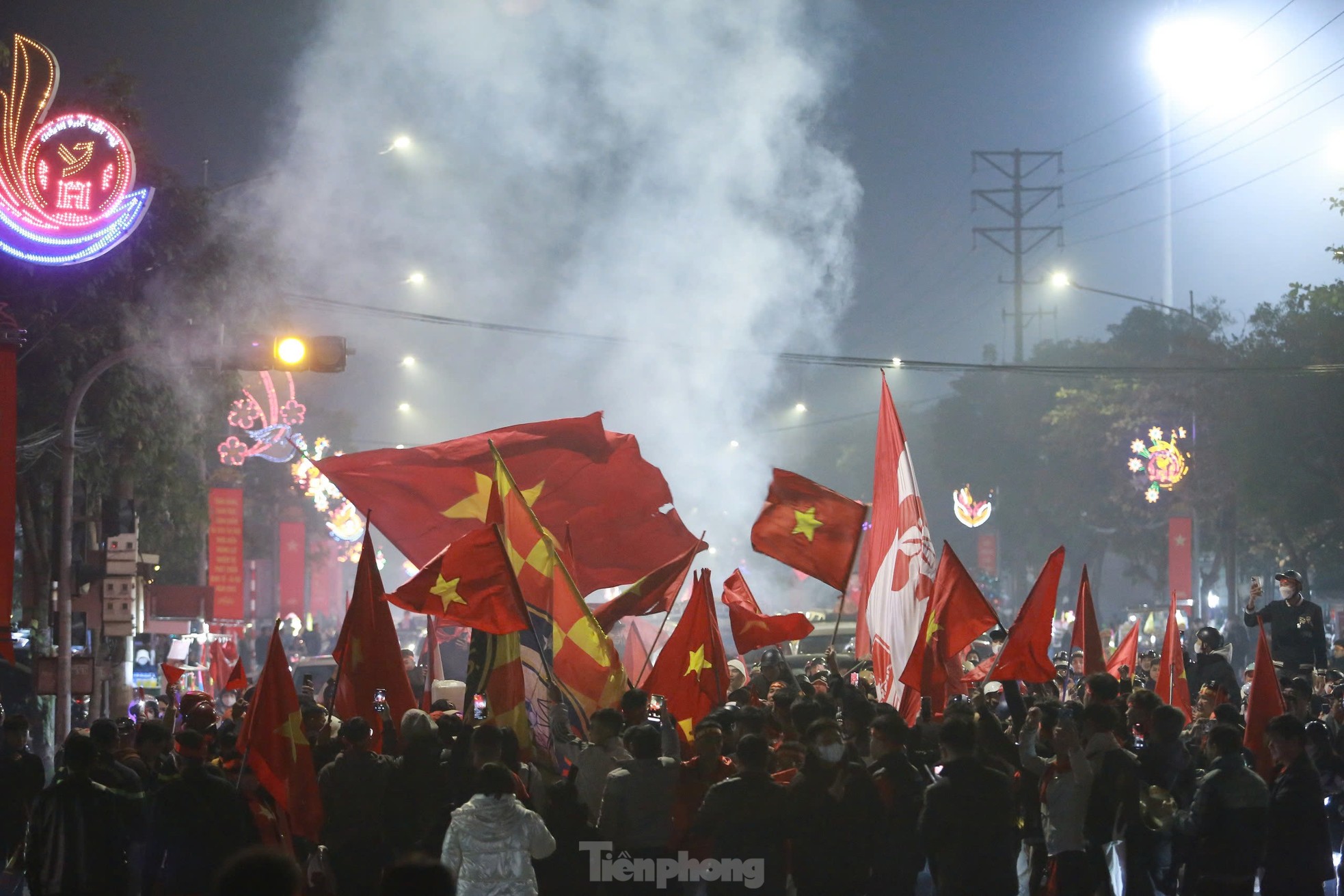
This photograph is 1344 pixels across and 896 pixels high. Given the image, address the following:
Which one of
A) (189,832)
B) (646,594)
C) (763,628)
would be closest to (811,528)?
(763,628)

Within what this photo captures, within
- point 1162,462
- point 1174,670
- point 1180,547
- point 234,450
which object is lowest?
point 1174,670

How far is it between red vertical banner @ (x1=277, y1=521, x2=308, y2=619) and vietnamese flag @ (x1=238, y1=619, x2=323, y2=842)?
109 feet

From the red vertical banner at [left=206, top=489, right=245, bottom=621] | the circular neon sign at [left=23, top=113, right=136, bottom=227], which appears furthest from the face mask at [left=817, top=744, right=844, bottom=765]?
the red vertical banner at [left=206, top=489, right=245, bottom=621]

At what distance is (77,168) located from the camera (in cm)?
1959

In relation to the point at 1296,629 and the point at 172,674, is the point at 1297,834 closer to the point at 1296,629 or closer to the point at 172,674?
the point at 1296,629

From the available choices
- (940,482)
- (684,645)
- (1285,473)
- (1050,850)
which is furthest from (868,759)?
(940,482)

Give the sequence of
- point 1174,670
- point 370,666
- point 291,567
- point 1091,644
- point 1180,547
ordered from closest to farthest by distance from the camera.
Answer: point 370,666, point 1091,644, point 1174,670, point 291,567, point 1180,547

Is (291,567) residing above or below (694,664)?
above

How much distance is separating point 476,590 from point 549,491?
5551 millimetres

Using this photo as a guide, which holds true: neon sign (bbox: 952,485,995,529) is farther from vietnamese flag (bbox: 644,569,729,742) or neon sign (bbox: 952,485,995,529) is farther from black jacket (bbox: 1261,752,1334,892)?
black jacket (bbox: 1261,752,1334,892)

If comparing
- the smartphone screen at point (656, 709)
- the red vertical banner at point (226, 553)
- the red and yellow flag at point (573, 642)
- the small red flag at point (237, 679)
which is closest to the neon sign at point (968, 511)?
the red vertical banner at point (226, 553)

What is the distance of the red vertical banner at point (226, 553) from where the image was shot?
28.5 meters

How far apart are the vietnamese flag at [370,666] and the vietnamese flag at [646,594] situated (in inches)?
89.0

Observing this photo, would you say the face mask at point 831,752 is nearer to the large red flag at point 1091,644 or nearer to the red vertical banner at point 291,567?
the large red flag at point 1091,644
